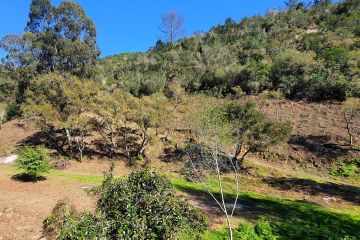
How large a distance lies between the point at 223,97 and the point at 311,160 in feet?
76.2

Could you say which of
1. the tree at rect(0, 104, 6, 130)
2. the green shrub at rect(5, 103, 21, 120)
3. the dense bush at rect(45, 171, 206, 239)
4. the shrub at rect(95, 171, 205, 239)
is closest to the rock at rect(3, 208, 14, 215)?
the dense bush at rect(45, 171, 206, 239)

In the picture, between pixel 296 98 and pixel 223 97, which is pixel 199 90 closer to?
pixel 223 97

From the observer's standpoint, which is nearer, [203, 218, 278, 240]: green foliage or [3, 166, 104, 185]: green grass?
[203, 218, 278, 240]: green foliage

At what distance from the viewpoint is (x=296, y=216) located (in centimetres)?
2297

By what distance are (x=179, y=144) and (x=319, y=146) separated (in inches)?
661

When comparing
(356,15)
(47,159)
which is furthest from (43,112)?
(356,15)

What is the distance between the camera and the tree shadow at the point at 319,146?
35.8 meters

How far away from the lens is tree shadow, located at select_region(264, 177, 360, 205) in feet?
93.1

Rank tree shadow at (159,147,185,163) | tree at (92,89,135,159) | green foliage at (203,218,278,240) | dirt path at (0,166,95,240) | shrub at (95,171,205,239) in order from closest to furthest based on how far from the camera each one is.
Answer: shrub at (95,171,205,239) < dirt path at (0,166,95,240) < green foliage at (203,218,278,240) < tree at (92,89,135,159) < tree shadow at (159,147,185,163)

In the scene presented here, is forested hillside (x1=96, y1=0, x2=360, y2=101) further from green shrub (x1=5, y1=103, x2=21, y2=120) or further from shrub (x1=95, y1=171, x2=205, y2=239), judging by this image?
shrub (x1=95, y1=171, x2=205, y2=239)

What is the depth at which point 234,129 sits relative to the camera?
29.5m

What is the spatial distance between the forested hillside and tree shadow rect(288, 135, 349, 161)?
1236cm

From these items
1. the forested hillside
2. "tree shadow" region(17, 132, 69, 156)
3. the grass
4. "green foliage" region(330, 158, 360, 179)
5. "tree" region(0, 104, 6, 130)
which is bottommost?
"green foliage" region(330, 158, 360, 179)

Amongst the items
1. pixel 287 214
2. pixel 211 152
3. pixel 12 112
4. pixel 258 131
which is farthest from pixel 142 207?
pixel 12 112
